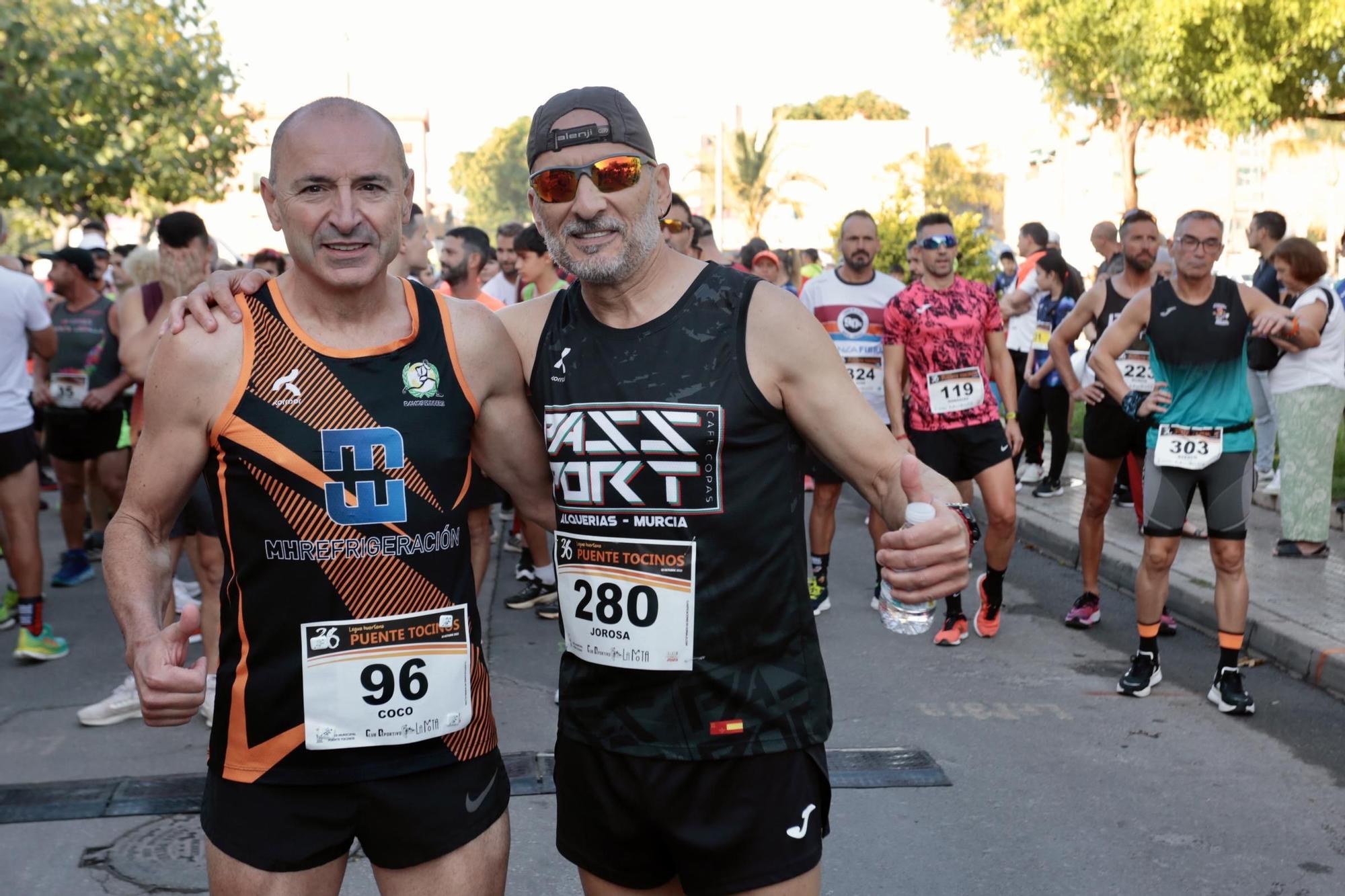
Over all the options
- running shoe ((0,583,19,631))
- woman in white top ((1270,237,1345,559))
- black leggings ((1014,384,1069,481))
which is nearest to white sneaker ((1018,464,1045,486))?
black leggings ((1014,384,1069,481))

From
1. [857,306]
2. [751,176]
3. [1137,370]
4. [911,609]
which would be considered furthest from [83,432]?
[751,176]

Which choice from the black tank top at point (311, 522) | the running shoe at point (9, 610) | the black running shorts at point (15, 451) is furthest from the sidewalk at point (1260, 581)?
the running shoe at point (9, 610)

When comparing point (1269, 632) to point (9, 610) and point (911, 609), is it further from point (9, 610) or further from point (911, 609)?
point (9, 610)

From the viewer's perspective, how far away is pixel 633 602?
107 inches

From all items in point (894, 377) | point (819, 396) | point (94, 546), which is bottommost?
point (94, 546)

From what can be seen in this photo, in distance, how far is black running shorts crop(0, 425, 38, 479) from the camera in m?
7.19

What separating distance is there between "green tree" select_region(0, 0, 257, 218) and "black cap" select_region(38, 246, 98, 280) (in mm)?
7719

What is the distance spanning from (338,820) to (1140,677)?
4.74m

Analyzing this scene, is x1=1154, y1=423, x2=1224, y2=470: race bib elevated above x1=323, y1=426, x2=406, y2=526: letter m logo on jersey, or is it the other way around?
x1=323, y1=426, x2=406, y2=526: letter m logo on jersey

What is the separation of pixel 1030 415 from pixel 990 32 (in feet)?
61.0

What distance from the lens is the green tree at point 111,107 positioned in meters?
17.6

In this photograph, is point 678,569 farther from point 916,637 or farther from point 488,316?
point 916,637

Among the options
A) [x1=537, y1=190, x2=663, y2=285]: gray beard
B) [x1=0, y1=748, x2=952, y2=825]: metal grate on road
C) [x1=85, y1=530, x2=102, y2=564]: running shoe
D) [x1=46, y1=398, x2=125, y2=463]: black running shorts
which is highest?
[x1=537, y1=190, x2=663, y2=285]: gray beard

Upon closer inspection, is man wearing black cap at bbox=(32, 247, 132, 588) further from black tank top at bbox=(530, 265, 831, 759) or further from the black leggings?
the black leggings
